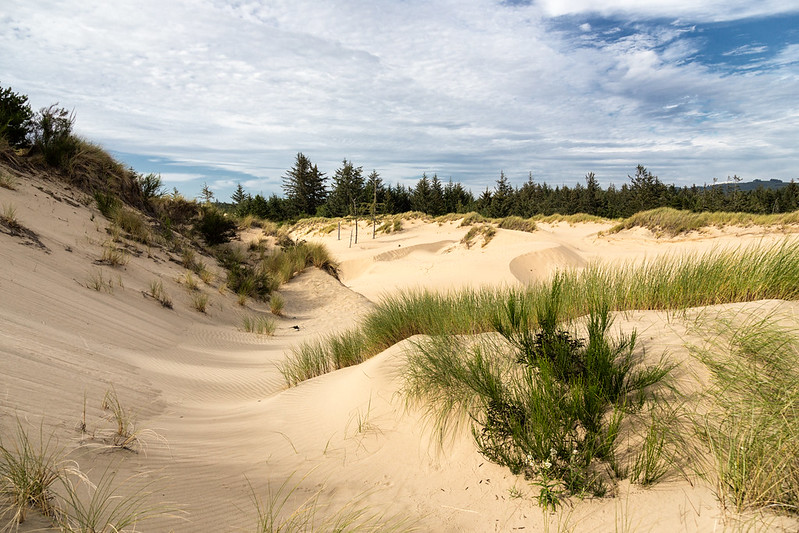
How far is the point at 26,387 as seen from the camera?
2.75 m

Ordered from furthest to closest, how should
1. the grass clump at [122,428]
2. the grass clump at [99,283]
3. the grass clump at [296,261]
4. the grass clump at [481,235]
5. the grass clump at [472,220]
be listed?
the grass clump at [472,220]
the grass clump at [481,235]
the grass clump at [296,261]
the grass clump at [99,283]
the grass clump at [122,428]

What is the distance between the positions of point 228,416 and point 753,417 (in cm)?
392

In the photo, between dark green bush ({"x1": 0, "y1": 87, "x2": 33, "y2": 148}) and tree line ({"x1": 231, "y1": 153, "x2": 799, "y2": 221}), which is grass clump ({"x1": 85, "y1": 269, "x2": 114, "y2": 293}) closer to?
dark green bush ({"x1": 0, "y1": 87, "x2": 33, "y2": 148})

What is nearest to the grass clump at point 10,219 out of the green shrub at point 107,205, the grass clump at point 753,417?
the green shrub at point 107,205

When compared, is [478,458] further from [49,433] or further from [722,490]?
[49,433]

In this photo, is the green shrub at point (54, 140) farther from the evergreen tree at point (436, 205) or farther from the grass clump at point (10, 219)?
the evergreen tree at point (436, 205)

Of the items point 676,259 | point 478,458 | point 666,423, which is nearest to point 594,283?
point 676,259

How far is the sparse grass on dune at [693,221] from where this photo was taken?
62.4ft

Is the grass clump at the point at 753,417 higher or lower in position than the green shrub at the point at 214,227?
lower

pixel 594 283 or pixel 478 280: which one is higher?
pixel 594 283

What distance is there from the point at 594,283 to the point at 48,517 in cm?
478

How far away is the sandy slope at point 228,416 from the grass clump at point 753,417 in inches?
6.0

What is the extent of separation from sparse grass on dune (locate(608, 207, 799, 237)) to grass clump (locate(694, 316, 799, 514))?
70.2ft

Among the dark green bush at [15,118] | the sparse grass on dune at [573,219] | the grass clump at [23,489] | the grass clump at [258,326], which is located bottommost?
the grass clump at [258,326]
